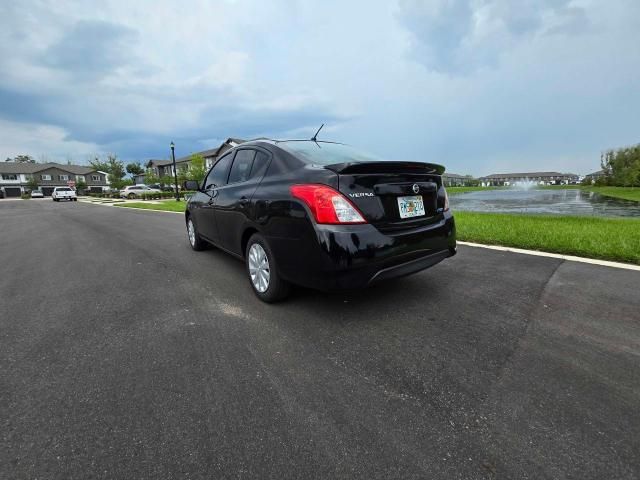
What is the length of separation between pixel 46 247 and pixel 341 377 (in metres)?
7.59

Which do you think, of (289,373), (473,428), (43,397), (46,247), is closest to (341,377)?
(289,373)

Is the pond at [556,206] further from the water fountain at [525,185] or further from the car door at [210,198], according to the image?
the water fountain at [525,185]

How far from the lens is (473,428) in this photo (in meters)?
1.55

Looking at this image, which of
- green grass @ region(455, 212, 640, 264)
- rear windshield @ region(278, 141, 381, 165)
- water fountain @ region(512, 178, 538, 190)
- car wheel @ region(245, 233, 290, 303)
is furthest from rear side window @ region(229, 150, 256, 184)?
water fountain @ region(512, 178, 538, 190)

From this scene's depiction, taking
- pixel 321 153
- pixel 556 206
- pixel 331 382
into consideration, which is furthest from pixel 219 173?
pixel 556 206

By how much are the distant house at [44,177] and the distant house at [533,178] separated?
160m

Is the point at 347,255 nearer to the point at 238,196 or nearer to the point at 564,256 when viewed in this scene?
the point at 238,196

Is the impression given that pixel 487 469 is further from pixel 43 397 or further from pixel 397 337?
pixel 43 397

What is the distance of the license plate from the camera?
8.92 feet

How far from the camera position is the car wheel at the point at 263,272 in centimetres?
294

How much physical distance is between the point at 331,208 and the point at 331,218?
78 millimetres

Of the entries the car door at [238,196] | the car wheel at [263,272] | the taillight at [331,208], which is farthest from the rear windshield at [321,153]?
the car wheel at [263,272]

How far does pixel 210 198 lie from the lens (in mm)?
4352

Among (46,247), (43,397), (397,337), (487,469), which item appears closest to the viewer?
(487,469)
